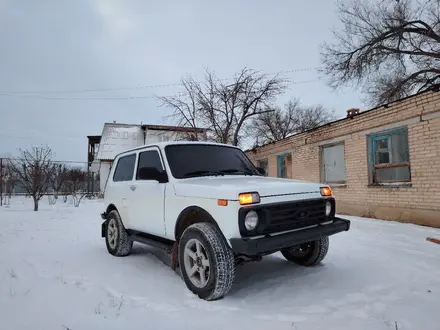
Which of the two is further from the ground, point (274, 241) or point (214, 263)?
point (274, 241)

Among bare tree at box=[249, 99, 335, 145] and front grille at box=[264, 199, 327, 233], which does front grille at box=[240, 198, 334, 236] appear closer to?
front grille at box=[264, 199, 327, 233]

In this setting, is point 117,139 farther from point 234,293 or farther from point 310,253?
point 234,293

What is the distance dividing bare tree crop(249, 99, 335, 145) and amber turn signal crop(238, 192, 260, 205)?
32237 mm

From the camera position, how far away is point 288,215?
3.32 metres

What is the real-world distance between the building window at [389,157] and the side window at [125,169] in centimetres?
733

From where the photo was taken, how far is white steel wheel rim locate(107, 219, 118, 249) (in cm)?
515

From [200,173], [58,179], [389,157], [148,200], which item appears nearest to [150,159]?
[148,200]

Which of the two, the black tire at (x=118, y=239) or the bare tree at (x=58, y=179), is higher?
the bare tree at (x=58, y=179)

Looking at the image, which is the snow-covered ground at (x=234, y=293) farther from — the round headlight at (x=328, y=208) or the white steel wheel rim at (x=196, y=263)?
the round headlight at (x=328, y=208)

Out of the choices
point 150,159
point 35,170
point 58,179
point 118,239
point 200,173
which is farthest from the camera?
point 58,179

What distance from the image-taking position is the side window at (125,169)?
5084 millimetres

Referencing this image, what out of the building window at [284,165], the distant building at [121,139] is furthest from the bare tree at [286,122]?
the building window at [284,165]

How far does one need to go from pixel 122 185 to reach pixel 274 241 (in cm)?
313

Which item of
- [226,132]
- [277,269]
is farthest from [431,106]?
[226,132]
